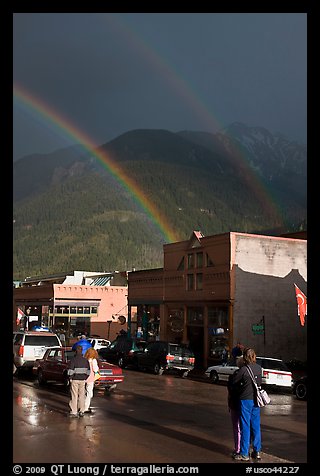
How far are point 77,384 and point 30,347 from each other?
9790 millimetres

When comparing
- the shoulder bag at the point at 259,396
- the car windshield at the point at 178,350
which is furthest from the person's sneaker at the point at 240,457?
the car windshield at the point at 178,350

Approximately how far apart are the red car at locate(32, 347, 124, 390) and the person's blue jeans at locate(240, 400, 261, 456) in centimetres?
940

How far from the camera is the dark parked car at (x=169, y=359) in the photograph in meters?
27.5

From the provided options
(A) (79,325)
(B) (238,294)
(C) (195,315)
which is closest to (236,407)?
(B) (238,294)

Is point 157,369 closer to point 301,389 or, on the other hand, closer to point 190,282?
point 190,282

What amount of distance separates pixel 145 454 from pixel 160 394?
979 centimetres

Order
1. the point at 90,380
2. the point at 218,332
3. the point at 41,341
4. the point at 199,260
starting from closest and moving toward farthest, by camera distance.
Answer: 1. the point at 90,380
2. the point at 41,341
3. the point at 218,332
4. the point at 199,260

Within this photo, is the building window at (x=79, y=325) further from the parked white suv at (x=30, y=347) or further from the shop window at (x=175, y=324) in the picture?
the parked white suv at (x=30, y=347)

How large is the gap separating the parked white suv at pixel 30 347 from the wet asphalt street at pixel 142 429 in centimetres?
286

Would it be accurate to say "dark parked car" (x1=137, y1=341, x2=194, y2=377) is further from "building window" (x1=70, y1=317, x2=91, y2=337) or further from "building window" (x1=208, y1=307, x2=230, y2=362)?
"building window" (x1=70, y1=317, x2=91, y2=337)

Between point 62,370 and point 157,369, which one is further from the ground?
point 62,370

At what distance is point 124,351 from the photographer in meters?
31.8

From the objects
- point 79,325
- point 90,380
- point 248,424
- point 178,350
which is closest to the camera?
point 248,424
